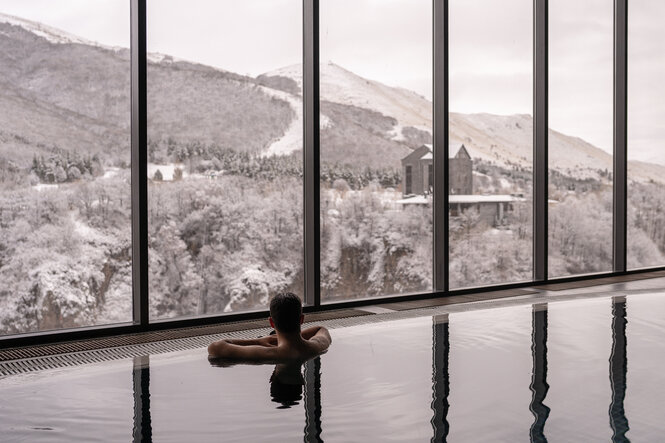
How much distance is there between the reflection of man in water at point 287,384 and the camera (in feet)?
7.86

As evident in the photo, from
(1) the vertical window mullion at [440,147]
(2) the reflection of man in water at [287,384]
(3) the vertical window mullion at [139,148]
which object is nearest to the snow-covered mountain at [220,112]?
(1) the vertical window mullion at [440,147]

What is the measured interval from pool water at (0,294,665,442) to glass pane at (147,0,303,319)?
1.24 meters

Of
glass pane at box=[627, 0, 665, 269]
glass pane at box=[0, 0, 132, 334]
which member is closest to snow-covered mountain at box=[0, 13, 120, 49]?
glass pane at box=[0, 0, 132, 334]

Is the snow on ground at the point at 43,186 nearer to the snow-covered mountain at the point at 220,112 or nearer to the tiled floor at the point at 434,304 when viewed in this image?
the snow-covered mountain at the point at 220,112

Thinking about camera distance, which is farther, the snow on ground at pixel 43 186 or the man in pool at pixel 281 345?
the snow on ground at pixel 43 186

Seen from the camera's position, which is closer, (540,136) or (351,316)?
(351,316)

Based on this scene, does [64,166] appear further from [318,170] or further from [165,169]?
[318,170]

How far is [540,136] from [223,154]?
7.71ft

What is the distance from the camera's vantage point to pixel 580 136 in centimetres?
568

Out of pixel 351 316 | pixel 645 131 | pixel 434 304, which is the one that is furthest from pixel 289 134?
pixel 645 131

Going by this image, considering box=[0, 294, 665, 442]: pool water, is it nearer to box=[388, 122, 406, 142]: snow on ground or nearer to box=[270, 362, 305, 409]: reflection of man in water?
box=[270, 362, 305, 409]: reflection of man in water

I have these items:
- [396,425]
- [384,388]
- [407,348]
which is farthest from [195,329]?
[396,425]

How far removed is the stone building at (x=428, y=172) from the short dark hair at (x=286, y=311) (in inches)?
89.0

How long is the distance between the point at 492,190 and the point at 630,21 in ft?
6.65
